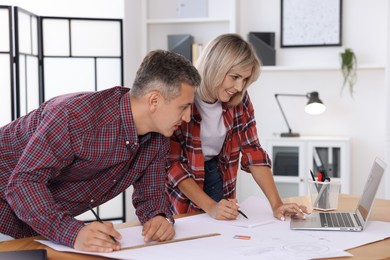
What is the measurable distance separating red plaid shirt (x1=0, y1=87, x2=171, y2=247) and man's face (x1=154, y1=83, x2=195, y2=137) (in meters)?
0.09

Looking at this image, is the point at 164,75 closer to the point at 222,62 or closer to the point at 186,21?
the point at 222,62

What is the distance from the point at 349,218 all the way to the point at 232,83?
634 millimetres

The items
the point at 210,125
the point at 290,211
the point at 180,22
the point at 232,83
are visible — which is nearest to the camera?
the point at 290,211

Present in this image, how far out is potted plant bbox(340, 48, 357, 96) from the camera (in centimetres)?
472

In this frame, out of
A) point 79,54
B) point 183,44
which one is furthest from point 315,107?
point 79,54

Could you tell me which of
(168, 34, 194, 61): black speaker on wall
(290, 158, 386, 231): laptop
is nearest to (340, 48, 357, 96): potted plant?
(168, 34, 194, 61): black speaker on wall

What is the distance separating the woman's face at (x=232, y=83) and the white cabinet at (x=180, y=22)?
8.83 ft

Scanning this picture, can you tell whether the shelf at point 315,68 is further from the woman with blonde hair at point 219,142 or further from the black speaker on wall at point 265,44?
the woman with blonde hair at point 219,142

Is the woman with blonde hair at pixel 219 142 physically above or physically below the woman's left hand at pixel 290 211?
above

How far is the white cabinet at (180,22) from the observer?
5028mm

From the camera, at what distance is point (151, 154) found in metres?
2.01

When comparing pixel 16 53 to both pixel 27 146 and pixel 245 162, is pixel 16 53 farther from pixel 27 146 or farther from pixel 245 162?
pixel 27 146

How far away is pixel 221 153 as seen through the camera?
2.47 meters

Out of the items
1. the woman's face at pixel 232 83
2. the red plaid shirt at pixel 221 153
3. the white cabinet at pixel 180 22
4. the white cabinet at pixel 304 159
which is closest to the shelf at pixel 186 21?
the white cabinet at pixel 180 22
